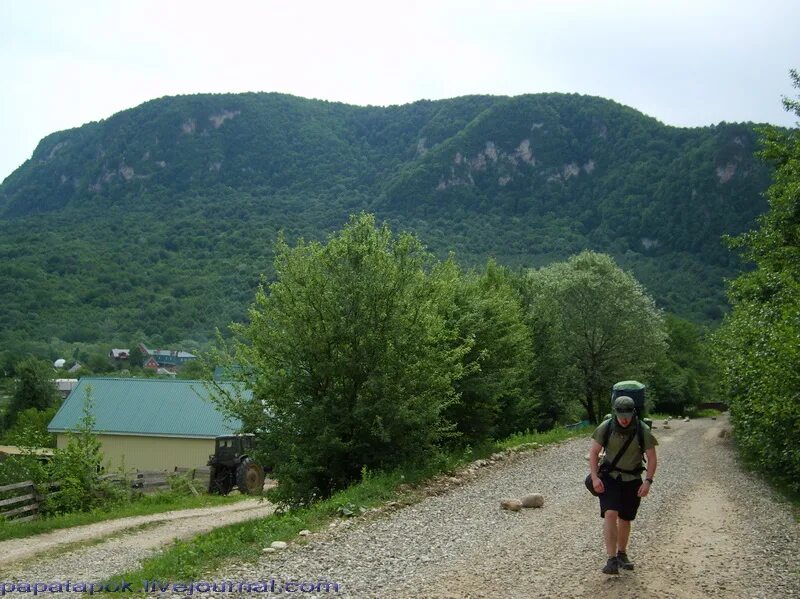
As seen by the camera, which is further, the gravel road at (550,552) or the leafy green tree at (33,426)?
the leafy green tree at (33,426)

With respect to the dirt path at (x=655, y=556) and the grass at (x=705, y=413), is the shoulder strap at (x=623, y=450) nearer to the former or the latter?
the dirt path at (x=655, y=556)

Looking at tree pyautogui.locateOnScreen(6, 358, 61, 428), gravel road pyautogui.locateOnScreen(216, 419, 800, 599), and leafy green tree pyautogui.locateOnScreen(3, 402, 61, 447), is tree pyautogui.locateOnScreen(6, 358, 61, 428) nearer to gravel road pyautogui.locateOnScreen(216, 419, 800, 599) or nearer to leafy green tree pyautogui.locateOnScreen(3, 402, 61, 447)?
leafy green tree pyautogui.locateOnScreen(3, 402, 61, 447)

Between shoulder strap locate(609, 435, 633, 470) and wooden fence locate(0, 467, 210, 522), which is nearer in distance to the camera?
shoulder strap locate(609, 435, 633, 470)

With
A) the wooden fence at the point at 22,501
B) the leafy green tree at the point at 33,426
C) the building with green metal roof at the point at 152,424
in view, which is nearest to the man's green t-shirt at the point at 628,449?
the wooden fence at the point at 22,501

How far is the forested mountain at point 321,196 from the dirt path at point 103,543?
72.0 meters

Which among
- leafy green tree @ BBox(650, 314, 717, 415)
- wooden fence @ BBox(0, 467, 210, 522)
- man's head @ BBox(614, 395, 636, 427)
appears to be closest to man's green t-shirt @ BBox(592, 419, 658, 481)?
man's head @ BBox(614, 395, 636, 427)

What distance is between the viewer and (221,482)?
3077 cm

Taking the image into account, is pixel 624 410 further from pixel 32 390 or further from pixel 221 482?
pixel 32 390

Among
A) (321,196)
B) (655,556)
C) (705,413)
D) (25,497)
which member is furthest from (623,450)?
(321,196)

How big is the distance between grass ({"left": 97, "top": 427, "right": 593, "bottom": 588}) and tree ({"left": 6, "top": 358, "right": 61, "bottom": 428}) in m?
59.6

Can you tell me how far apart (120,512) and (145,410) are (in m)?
23.5

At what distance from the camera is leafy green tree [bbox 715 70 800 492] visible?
14219 millimetres

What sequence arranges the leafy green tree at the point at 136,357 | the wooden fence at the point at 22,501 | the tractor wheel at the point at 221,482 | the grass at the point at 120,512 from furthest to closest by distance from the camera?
the leafy green tree at the point at 136,357 < the tractor wheel at the point at 221,482 < the wooden fence at the point at 22,501 < the grass at the point at 120,512

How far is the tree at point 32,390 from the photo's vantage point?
230ft
